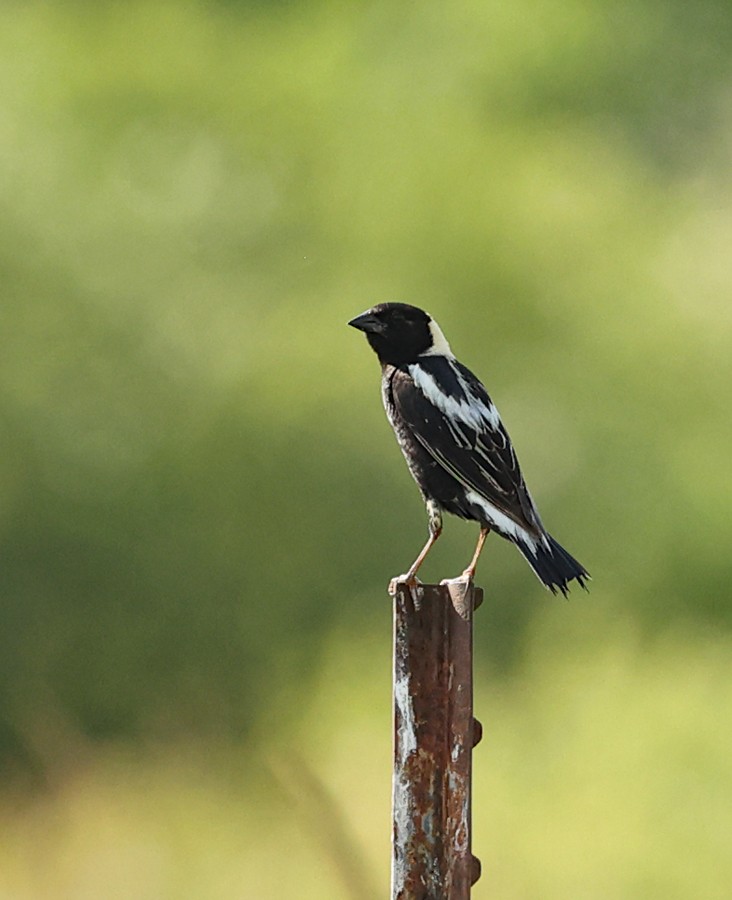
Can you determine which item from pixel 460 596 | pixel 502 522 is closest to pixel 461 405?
pixel 502 522

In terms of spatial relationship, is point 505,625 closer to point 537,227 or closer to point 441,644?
point 537,227

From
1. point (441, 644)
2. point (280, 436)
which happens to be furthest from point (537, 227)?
point (441, 644)

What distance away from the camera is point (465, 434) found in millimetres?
3857

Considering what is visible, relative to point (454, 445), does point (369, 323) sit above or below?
above

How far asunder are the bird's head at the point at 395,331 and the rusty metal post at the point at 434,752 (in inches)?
66.4

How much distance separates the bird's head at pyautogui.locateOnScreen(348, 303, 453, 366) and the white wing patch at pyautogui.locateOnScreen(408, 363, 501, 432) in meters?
0.16

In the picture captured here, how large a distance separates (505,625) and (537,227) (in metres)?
2.82

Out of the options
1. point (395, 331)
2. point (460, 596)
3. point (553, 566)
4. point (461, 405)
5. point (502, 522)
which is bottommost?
point (460, 596)

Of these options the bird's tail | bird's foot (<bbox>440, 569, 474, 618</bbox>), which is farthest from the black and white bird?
bird's foot (<bbox>440, 569, 474, 618</bbox>)

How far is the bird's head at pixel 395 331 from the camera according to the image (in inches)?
164

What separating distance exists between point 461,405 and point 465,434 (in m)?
0.10

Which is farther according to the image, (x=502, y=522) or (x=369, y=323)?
(x=369, y=323)

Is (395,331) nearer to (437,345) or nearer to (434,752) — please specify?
(437,345)

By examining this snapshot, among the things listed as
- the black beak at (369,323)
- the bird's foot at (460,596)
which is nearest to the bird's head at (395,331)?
the black beak at (369,323)
